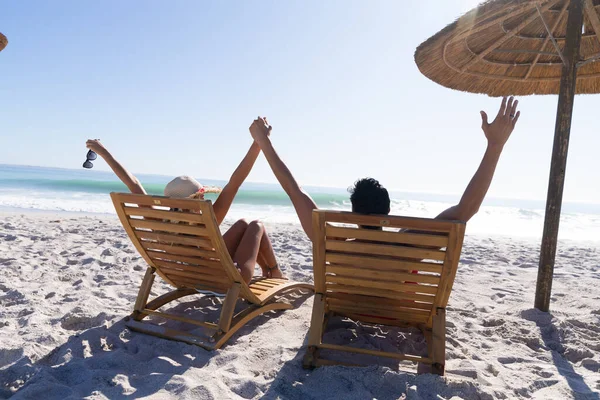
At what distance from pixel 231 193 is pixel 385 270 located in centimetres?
123

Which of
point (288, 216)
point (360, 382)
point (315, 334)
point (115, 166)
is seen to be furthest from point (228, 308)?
point (288, 216)

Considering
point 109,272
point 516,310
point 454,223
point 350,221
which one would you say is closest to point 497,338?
point 516,310

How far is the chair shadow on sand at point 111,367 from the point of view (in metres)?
1.96

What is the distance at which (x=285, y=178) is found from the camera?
8.09ft

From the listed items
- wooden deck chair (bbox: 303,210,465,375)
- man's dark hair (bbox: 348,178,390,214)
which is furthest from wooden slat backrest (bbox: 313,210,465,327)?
man's dark hair (bbox: 348,178,390,214)

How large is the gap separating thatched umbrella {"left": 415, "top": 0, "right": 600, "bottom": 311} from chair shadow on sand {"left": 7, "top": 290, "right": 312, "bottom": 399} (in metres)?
2.75

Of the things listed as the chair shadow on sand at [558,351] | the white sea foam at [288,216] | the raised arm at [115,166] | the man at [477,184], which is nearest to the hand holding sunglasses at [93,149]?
the raised arm at [115,166]

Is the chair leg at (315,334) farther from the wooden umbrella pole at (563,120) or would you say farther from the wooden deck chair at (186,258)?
the wooden umbrella pole at (563,120)

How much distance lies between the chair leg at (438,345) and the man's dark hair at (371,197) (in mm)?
678

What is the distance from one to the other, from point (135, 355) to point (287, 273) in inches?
96.5

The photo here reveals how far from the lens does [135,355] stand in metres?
2.39

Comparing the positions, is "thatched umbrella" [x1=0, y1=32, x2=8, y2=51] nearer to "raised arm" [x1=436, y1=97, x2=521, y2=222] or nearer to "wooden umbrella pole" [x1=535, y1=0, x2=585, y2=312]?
"raised arm" [x1=436, y1=97, x2=521, y2=222]

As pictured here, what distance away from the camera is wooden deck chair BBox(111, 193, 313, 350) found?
8.04 ft

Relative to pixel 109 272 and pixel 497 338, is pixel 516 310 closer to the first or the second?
pixel 497 338
